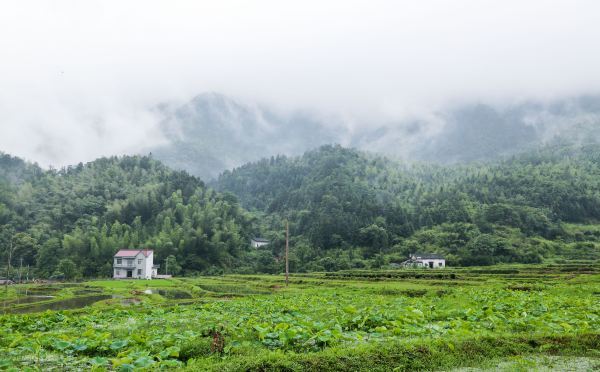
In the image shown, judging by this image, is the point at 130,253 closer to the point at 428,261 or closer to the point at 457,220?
the point at 428,261

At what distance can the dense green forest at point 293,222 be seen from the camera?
86.4 meters

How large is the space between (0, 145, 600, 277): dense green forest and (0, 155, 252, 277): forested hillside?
29 cm

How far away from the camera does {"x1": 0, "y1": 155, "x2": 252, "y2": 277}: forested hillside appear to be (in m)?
87.4

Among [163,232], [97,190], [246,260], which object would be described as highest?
[97,190]

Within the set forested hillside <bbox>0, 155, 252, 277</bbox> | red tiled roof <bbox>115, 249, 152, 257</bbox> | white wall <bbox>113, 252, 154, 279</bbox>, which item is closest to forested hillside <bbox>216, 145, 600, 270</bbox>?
forested hillside <bbox>0, 155, 252, 277</bbox>

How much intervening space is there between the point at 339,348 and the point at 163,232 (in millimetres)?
95270

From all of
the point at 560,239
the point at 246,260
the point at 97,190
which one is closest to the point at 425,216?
the point at 560,239

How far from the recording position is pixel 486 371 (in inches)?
339

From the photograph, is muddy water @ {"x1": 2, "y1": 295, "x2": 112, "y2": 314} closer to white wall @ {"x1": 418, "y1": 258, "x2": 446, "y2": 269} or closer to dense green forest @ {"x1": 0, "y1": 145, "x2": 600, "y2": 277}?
dense green forest @ {"x1": 0, "y1": 145, "x2": 600, "y2": 277}

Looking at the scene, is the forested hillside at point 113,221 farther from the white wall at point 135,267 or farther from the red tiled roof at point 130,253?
the red tiled roof at point 130,253

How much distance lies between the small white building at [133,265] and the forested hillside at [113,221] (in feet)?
9.99

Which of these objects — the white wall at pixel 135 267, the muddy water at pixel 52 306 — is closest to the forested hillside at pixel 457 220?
the white wall at pixel 135 267

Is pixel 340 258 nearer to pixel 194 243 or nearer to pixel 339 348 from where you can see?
pixel 194 243

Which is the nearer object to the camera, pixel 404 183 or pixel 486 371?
pixel 486 371
